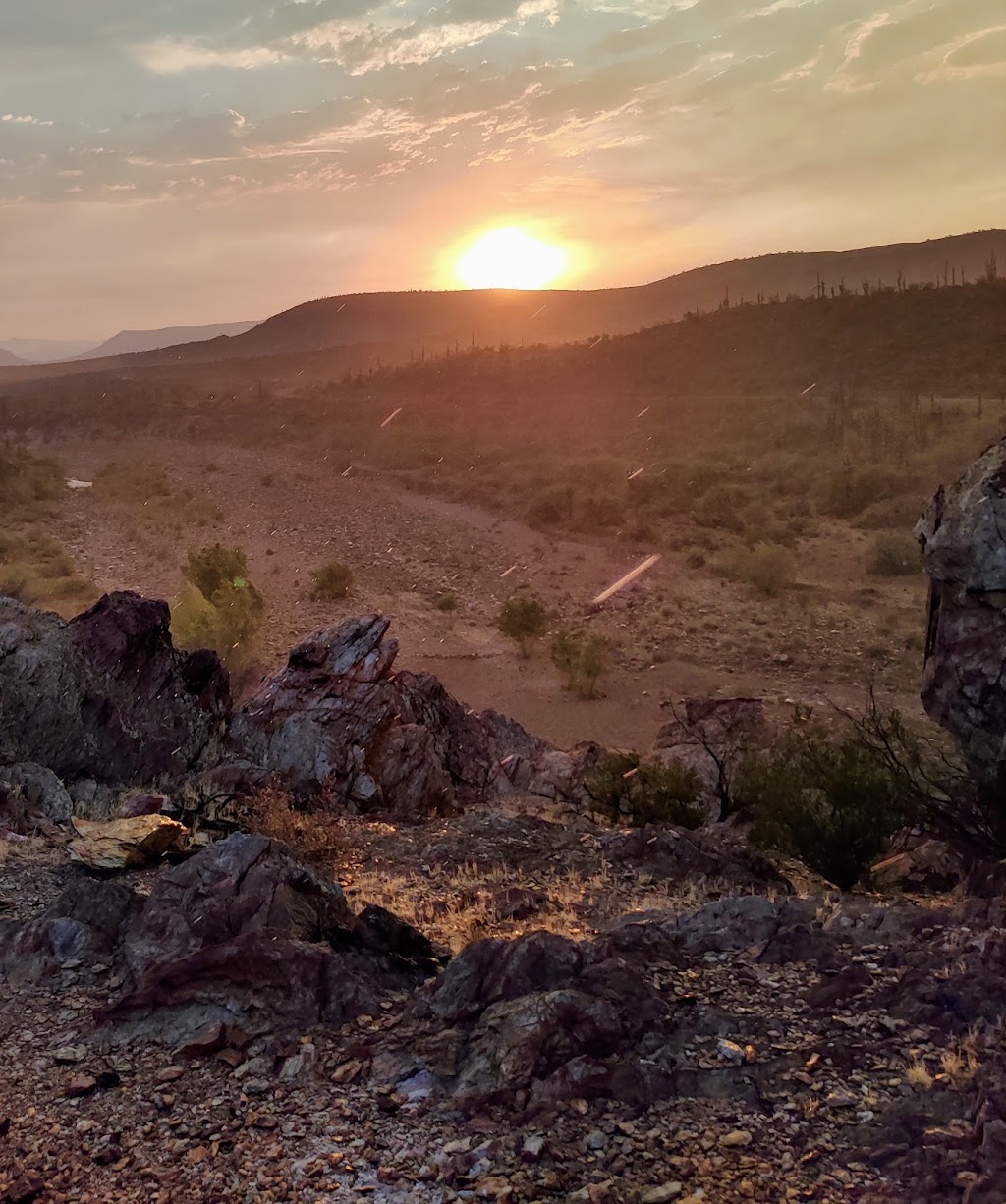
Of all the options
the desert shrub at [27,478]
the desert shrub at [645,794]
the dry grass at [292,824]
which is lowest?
the desert shrub at [645,794]

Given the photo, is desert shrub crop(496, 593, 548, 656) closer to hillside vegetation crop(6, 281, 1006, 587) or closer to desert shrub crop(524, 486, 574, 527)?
hillside vegetation crop(6, 281, 1006, 587)

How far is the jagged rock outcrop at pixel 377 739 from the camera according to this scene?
1062 cm

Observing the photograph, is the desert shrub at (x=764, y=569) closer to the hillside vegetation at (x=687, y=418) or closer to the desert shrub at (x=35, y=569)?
the hillside vegetation at (x=687, y=418)

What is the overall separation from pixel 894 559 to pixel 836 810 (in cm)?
1622

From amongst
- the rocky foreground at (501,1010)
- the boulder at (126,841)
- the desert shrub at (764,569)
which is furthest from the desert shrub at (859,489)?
the boulder at (126,841)

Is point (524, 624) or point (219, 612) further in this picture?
point (524, 624)

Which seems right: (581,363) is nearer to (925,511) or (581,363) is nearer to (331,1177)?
(925,511)

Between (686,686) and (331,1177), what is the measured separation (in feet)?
45.1

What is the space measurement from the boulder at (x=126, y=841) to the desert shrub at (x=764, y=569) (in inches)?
654

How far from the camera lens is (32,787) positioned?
9125 millimetres

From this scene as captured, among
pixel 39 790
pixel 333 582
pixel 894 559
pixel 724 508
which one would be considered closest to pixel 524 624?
pixel 333 582

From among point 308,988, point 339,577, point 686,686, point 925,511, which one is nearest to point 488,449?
point 339,577

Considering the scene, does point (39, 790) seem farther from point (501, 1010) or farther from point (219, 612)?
point (219, 612)

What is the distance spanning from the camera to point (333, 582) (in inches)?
874
